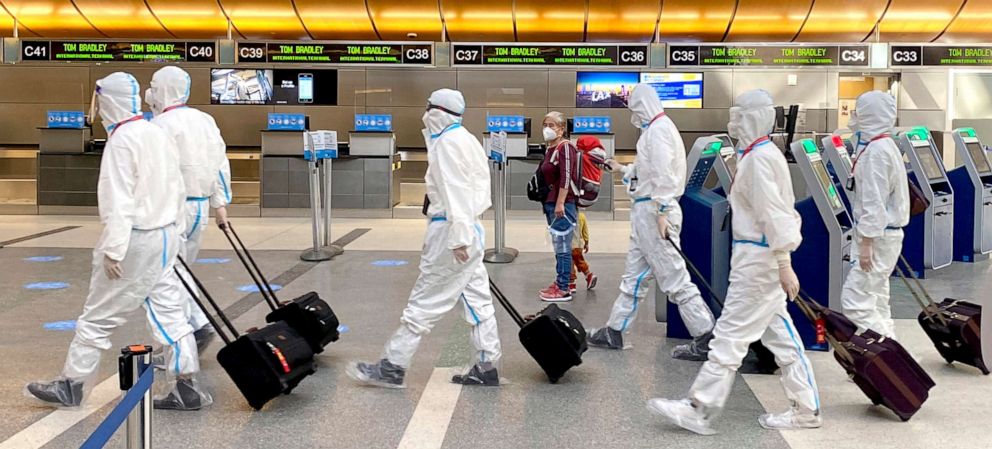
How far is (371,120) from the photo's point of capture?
57.2 ft

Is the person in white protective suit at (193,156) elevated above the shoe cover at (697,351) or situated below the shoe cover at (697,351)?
above

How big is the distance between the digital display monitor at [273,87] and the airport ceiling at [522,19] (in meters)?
1.73

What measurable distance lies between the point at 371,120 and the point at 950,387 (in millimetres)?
12668

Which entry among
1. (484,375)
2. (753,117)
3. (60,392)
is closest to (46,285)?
(60,392)

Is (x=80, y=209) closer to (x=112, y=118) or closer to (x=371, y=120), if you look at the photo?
(x=371, y=120)

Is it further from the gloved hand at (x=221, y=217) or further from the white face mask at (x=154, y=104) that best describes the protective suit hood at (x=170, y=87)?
the gloved hand at (x=221, y=217)

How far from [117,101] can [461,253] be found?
1.88m

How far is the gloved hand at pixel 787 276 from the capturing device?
4720 mm

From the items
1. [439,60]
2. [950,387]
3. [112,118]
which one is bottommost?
[950,387]

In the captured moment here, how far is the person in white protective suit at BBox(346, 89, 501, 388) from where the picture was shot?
5.52 m

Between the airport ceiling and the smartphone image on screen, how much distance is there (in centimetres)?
181

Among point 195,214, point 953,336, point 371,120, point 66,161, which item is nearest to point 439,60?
point 371,120

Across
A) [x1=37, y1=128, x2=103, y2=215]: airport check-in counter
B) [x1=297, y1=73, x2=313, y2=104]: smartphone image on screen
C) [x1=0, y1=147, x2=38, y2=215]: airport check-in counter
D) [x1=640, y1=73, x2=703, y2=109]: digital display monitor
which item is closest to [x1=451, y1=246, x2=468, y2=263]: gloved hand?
[x1=37, y1=128, x2=103, y2=215]: airport check-in counter

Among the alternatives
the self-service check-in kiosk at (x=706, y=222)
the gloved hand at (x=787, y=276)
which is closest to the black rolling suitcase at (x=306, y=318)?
the self-service check-in kiosk at (x=706, y=222)
